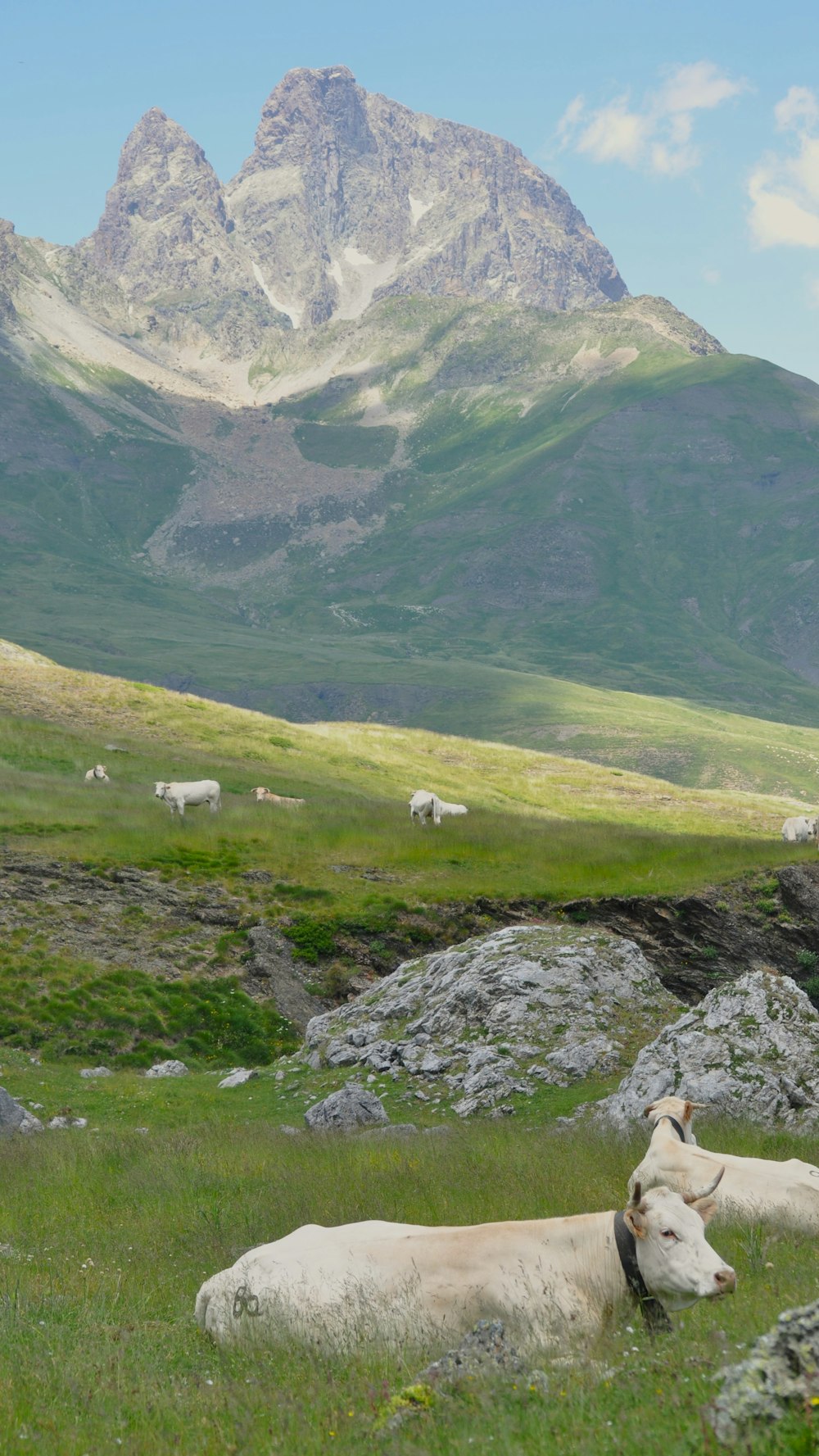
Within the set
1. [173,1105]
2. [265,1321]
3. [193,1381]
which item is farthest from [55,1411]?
[173,1105]

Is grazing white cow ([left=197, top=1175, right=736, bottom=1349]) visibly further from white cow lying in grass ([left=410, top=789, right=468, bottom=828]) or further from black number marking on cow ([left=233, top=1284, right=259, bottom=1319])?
white cow lying in grass ([left=410, top=789, right=468, bottom=828])

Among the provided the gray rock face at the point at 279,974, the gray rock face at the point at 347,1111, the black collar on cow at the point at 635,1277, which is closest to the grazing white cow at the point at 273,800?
the gray rock face at the point at 279,974

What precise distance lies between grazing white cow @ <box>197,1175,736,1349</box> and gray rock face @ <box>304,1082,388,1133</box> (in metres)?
9.58

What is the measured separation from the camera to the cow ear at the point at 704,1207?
Answer: 906 centimetres

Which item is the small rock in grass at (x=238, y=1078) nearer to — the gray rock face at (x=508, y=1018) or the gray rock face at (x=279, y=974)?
the gray rock face at (x=508, y=1018)

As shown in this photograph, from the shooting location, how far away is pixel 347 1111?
19234mm

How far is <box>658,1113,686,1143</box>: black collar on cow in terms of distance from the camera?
42.5 feet

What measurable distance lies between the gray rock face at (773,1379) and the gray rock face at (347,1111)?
1338cm

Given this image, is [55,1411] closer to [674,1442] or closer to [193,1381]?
[193,1381]

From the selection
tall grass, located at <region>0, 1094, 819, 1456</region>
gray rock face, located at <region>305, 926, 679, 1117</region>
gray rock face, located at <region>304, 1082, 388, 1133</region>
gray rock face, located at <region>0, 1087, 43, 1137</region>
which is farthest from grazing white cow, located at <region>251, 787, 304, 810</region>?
tall grass, located at <region>0, 1094, 819, 1456</region>

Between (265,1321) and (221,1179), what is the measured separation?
18.9 ft

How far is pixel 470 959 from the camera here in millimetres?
25375

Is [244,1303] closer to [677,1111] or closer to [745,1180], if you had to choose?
[745,1180]

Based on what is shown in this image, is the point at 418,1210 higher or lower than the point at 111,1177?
higher
